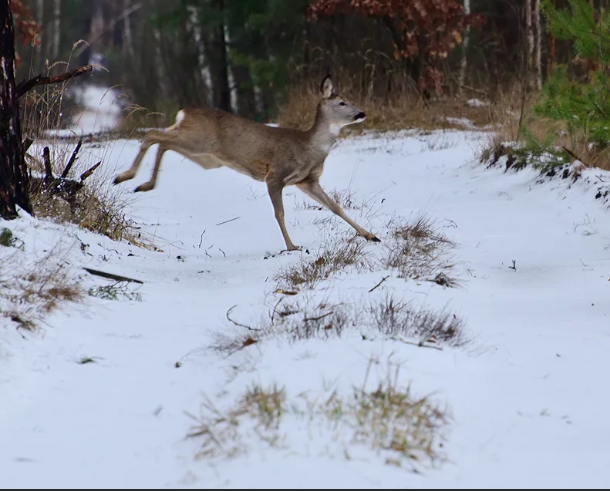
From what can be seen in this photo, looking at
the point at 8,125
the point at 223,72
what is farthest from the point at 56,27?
the point at 8,125

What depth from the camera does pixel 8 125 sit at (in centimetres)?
624

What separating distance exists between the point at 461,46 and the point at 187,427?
65.5 ft

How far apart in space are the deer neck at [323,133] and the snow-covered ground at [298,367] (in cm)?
84

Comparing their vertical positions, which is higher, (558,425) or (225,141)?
(225,141)

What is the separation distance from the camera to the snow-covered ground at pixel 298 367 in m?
3.43

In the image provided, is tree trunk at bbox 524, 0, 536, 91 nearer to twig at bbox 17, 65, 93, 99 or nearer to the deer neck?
the deer neck

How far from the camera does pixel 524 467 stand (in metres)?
3.52

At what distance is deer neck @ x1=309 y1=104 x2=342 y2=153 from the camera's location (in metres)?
8.57

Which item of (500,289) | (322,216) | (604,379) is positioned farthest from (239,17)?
(604,379)

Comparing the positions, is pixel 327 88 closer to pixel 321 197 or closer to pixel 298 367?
pixel 321 197

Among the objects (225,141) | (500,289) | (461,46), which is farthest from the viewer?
(461,46)

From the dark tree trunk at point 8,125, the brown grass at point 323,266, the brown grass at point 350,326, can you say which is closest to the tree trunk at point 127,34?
the brown grass at point 323,266

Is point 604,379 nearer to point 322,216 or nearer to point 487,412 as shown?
point 487,412

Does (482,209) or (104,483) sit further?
(482,209)
